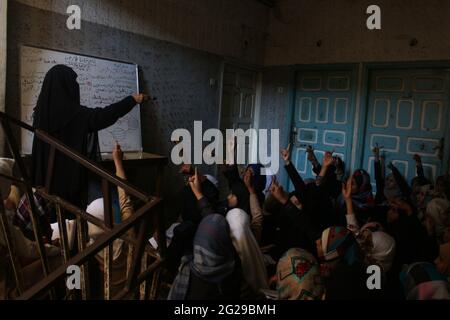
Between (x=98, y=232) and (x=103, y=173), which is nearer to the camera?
(x=103, y=173)

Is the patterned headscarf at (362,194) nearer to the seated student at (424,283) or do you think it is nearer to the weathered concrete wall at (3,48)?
the seated student at (424,283)

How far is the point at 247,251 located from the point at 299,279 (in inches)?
12.2

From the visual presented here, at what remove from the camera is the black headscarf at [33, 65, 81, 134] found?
226 cm

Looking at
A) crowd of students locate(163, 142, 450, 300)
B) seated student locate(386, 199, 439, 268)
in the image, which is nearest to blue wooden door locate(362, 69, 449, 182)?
crowd of students locate(163, 142, 450, 300)

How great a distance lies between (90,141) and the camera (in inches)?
92.8

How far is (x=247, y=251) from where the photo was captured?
1.68 metres

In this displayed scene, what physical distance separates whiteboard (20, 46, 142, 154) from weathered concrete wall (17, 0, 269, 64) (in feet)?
1.21

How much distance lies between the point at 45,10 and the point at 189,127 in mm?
1967

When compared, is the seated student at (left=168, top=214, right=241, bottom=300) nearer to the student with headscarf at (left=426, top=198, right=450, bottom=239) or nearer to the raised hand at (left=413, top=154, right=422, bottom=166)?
the student with headscarf at (left=426, top=198, right=450, bottom=239)

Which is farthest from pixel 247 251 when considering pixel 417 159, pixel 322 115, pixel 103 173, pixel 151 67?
pixel 322 115

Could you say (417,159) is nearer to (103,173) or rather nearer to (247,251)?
(247,251)

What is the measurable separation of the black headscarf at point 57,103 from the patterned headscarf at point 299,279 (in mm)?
1557
